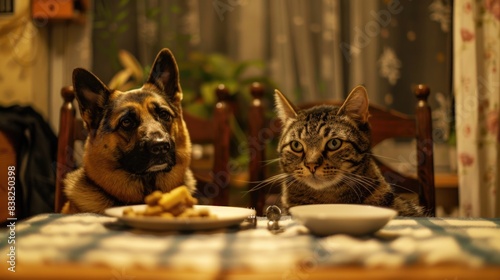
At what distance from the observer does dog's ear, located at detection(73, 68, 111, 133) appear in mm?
1015

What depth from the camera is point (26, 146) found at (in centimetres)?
152

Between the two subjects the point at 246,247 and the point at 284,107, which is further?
the point at 284,107

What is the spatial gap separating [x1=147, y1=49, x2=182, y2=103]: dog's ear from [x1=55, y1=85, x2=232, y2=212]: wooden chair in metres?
Result: 0.29

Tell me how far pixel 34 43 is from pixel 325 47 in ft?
4.08

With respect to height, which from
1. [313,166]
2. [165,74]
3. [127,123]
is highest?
[165,74]

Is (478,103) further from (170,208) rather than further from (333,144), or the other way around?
(170,208)

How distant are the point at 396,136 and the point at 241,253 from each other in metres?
0.91

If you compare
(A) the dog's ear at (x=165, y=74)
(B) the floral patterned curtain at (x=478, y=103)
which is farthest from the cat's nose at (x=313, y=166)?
(B) the floral patterned curtain at (x=478, y=103)

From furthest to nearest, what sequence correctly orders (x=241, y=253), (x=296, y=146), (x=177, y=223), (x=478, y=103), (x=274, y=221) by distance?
(x=478, y=103) → (x=296, y=146) → (x=274, y=221) → (x=177, y=223) → (x=241, y=253)

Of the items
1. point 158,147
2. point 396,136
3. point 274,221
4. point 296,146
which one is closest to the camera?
point 274,221

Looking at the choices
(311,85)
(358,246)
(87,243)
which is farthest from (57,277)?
(311,85)

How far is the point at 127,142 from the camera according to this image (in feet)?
3.35

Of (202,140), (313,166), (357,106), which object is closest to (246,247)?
(313,166)

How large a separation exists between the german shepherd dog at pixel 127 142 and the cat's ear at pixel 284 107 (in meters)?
0.28
